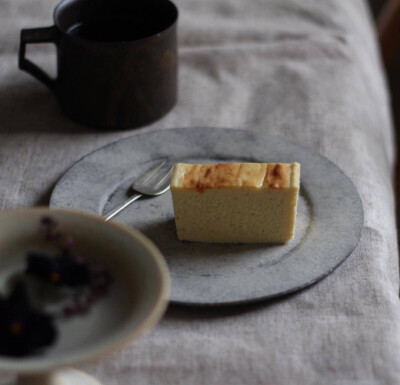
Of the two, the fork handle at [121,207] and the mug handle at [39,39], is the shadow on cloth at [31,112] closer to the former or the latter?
the mug handle at [39,39]

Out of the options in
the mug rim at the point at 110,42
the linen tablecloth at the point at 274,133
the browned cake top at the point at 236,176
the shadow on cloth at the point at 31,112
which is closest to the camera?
the linen tablecloth at the point at 274,133

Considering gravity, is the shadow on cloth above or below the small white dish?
below

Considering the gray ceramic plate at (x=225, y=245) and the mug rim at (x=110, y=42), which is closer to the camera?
the gray ceramic plate at (x=225, y=245)

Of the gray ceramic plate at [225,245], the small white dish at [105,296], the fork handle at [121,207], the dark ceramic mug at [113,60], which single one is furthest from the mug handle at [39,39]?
the small white dish at [105,296]

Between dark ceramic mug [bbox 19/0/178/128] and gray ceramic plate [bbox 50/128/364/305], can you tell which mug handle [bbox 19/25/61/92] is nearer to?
dark ceramic mug [bbox 19/0/178/128]

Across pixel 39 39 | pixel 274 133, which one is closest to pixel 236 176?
pixel 274 133

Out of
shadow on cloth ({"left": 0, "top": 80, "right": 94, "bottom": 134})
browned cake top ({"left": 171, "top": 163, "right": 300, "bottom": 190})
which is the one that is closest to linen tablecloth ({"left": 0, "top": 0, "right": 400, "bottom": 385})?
shadow on cloth ({"left": 0, "top": 80, "right": 94, "bottom": 134})

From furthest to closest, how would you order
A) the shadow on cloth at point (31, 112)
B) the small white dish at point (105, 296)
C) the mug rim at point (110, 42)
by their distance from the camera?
1. the shadow on cloth at point (31, 112)
2. the mug rim at point (110, 42)
3. the small white dish at point (105, 296)
